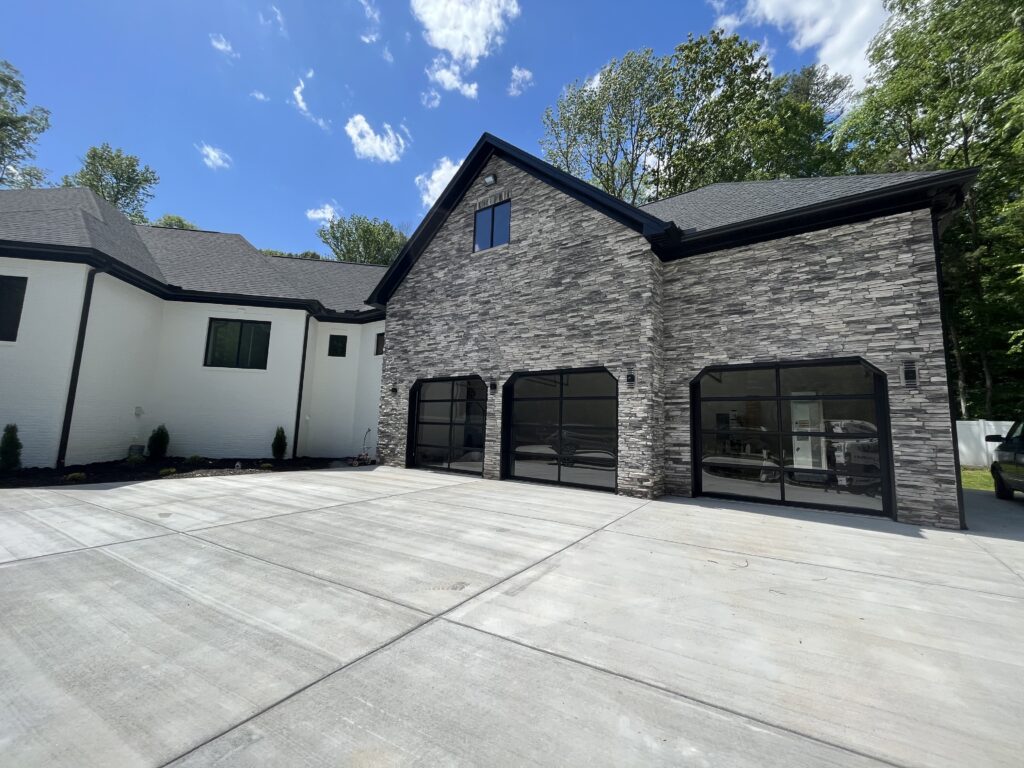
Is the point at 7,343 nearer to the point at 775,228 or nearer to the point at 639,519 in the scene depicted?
the point at 639,519

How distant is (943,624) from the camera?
3188 millimetres

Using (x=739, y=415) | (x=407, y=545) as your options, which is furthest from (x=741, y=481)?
(x=407, y=545)

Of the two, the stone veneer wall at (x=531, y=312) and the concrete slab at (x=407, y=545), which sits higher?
the stone veneer wall at (x=531, y=312)

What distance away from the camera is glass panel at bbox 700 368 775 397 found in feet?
27.9

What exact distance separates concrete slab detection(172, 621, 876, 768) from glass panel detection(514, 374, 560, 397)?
8.02m

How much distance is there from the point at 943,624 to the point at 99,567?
24.8ft

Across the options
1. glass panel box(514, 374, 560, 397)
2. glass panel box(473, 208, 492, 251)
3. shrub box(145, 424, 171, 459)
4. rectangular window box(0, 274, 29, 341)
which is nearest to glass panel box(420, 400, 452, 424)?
glass panel box(514, 374, 560, 397)

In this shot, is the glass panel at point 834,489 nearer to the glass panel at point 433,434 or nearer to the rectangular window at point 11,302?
the glass panel at point 433,434

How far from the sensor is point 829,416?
7.64 metres

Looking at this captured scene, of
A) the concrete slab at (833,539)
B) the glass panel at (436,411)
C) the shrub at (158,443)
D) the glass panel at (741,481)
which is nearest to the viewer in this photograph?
the concrete slab at (833,539)

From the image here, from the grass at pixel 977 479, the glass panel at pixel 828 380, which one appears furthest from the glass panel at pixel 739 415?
the grass at pixel 977 479

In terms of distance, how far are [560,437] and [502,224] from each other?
6159 mm

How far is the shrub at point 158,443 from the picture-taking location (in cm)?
1194

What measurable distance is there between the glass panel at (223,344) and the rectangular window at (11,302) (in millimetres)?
3894
